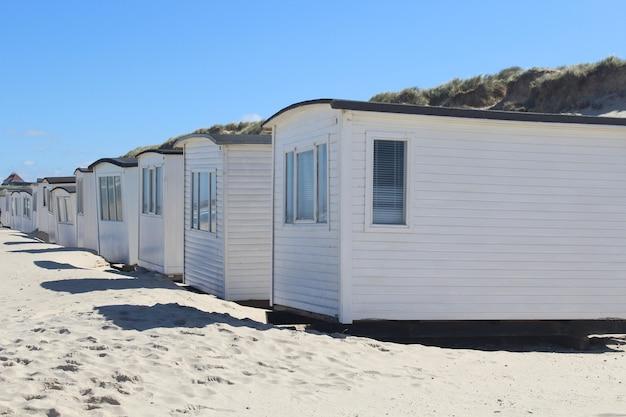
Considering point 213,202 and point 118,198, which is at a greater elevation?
point 213,202

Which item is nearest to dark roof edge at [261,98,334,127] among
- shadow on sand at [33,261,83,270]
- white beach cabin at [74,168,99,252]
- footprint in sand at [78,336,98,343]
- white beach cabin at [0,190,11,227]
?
footprint in sand at [78,336,98,343]

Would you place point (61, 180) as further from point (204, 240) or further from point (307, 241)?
point (307, 241)

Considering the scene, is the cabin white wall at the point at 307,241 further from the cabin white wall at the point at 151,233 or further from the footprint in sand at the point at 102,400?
the cabin white wall at the point at 151,233

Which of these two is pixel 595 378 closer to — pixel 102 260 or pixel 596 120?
pixel 596 120

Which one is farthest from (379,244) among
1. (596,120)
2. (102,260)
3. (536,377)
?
(102,260)

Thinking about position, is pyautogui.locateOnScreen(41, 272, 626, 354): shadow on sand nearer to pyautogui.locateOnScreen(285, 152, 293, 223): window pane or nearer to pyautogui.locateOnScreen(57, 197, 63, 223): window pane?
pyautogui.locateOnScreen(285, 152, 293, 223): window pane

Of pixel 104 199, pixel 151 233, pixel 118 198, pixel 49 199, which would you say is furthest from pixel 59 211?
pixel 151 233

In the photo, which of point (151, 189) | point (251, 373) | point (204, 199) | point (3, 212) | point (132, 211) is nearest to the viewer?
point (251, 373)

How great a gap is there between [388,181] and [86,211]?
18.0 metres

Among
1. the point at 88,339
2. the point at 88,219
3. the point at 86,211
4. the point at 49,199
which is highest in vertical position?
the point at 49,199

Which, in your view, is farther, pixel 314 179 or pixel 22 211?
pixel 22 211

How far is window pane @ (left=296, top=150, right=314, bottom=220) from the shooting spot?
35.4ft

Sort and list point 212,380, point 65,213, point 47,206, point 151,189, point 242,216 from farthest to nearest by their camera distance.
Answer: point 47,206, point 65,213, point 151,189, point 242,216, point 212,380

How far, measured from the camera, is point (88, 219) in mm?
25875
